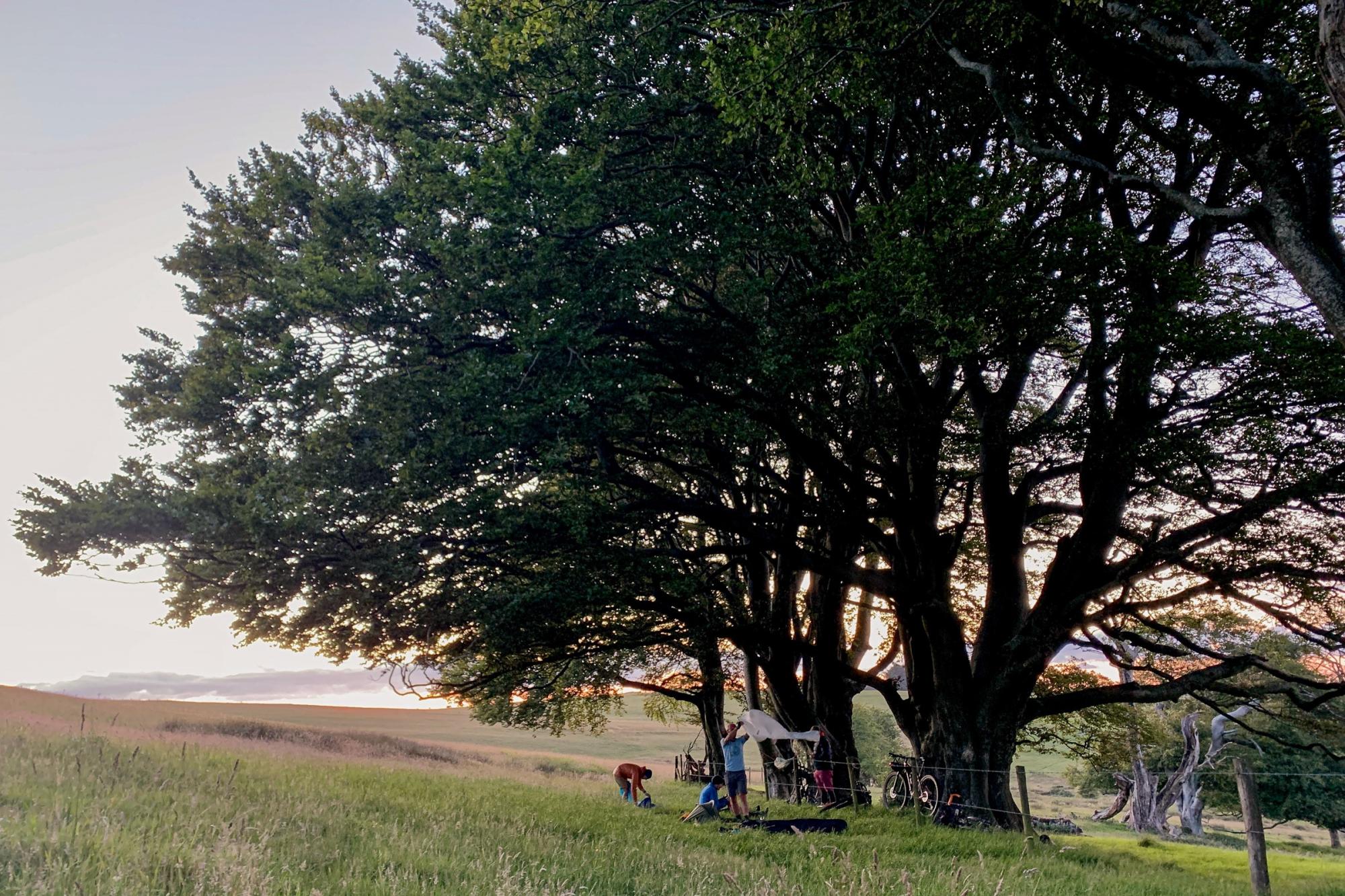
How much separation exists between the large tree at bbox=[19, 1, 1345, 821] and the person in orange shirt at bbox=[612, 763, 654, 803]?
348 centimetres

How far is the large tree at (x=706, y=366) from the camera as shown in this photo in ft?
38.2

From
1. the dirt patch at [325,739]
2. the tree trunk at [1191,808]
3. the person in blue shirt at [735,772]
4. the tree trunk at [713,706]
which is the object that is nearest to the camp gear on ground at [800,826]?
the person in blue shirt at [735,772]

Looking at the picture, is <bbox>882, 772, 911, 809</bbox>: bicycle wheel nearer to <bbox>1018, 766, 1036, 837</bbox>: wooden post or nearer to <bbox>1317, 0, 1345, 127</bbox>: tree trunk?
<bbox>1018, 766, 1036, 837</bbox>: wooden post

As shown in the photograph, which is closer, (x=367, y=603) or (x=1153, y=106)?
(x=1153, y=106)

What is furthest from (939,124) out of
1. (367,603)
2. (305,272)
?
(367,603)

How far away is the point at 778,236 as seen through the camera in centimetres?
1309

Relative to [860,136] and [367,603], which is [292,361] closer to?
[367,603]

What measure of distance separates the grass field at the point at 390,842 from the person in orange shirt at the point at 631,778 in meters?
0.46

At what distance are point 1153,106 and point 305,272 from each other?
14977 mm

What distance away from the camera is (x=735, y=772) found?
48.1 feet

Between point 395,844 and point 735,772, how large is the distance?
9015mm

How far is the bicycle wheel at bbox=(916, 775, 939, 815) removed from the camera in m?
16.1

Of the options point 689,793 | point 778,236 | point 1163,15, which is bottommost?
point 689,793

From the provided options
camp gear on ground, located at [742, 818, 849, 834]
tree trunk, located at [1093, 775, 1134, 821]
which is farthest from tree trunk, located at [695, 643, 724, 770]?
tree trunk, located at [1093, 775, 1134, 821]
